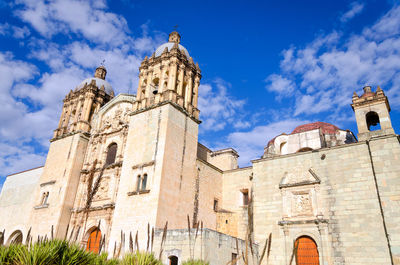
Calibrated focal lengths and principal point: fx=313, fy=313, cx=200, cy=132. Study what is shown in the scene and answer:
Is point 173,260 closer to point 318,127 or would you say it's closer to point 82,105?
point 318,127

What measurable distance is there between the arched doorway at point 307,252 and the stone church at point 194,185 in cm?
5

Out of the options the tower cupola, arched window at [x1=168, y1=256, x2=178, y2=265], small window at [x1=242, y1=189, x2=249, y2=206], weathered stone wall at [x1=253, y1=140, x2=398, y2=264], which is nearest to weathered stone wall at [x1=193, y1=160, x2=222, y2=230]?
small window at [x1=242, y1=189, x2=249, y2=206]

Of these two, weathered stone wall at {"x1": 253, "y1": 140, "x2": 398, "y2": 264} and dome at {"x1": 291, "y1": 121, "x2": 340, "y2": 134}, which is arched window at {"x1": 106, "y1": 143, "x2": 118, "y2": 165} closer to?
weathered stone wall at {"x1": 253, "y1": 140, "x2": 398, "y2": 264}

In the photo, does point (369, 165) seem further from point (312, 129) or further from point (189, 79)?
point (189, 79)

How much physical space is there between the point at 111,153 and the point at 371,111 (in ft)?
52.3

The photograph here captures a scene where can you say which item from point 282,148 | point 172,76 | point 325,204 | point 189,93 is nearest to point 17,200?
point 172,76

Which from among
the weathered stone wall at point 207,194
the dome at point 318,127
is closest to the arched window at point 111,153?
the weathered stone wall at point 207,194

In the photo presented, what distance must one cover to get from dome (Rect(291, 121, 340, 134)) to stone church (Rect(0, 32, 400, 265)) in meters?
0.07

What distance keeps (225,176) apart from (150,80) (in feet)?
26.8

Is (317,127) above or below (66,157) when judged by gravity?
above

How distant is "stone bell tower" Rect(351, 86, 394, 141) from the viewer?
1548cm

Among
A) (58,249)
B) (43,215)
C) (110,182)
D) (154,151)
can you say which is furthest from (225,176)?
(58,249)

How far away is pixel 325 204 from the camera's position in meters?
15.1

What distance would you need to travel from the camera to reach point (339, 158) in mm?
15547
